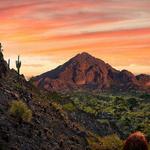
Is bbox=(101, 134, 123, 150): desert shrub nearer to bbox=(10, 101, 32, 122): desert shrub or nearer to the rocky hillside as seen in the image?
the rocky hillside

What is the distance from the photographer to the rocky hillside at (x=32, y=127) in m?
45.0

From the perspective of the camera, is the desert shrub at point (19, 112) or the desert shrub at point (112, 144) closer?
the desert shrub at point (19, 112)

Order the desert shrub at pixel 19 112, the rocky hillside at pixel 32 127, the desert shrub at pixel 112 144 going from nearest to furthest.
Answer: the rocky hillside at pixel 32 127, the desert shrub at pixel 19 112, the desert shrub at pixel 112 144

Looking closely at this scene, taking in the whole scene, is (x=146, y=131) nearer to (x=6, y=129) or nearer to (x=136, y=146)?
(x=6, y=129)

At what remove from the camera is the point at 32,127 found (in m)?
50.8

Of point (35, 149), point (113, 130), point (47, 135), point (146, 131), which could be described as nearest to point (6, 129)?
point (35, 149)

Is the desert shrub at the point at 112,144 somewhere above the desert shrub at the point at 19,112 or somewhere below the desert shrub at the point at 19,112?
below

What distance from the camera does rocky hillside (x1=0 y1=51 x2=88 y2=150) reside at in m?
45.0

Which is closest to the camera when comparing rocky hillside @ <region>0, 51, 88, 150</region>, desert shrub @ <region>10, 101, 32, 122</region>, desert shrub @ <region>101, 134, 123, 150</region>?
rocky hillside @ <region>0, 51, 88, 150</region>

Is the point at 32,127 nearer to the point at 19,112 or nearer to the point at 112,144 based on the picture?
the point at 19,112

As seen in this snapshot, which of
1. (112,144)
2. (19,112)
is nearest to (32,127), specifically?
(19,112)

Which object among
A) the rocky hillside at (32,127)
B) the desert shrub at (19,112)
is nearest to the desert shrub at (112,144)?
the rocky hillside at (32,127)

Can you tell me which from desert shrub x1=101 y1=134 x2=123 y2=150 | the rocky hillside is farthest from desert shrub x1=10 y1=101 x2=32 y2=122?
desert shrub x1=101 y1=134 x2=123 y2=150

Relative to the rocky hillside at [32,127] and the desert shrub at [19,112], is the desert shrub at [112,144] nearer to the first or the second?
the rocky hillside at [32,127]
